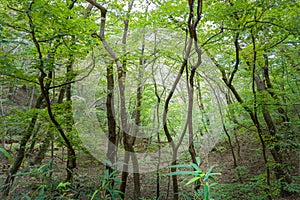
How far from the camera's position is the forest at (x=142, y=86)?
2.43 m

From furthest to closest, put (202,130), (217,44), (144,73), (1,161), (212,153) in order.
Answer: (212,153)
(202,130)
(1,161)
(144,73)
(217,44)

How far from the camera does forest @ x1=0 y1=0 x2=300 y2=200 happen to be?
95.7 inches

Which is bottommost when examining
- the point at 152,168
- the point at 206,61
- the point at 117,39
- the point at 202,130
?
the point at 152,168

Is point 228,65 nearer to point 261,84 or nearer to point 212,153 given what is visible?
point 261,84

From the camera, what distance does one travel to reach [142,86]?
576 cm

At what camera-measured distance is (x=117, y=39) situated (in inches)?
209

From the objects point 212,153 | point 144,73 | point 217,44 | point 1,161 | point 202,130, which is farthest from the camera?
point 212,153

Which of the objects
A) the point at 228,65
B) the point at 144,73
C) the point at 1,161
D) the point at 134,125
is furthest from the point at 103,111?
the point at 228,65

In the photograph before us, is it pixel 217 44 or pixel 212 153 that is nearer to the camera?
pixel 217 44

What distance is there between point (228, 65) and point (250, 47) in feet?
3.42

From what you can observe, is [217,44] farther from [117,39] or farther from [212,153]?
[212,153]

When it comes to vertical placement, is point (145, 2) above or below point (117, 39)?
above

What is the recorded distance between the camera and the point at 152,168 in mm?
6820

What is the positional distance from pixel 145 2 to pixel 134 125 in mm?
3572
